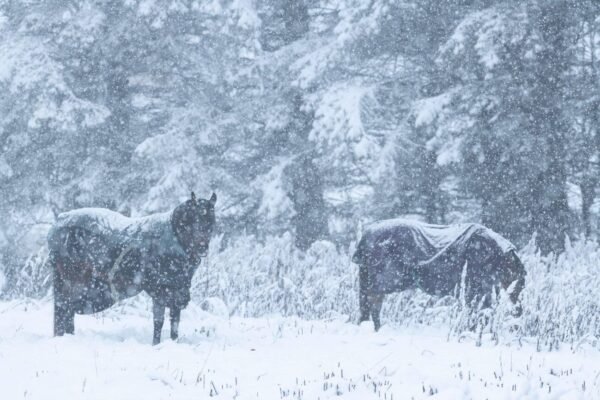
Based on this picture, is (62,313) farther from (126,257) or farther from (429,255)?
(429,255)

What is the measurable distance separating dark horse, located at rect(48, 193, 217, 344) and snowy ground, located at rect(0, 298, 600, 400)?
0.37 m

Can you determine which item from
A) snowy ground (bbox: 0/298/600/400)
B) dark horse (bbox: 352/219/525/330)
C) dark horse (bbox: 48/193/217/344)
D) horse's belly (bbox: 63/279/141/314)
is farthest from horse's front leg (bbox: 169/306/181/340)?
dark horse (bbox: 352/219/525/330)

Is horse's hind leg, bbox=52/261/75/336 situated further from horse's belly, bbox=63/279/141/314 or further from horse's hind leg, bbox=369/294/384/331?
horse's hind leg, bbox=369/294/384/331

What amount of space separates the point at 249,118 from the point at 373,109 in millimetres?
2895

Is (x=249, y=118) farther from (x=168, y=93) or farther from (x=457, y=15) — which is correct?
(x=457, y=15)

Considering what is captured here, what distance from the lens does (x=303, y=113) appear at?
16.6 m

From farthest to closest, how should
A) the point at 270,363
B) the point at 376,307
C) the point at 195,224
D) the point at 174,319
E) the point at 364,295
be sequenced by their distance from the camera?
the point at 364,295, the point at 376,307, the point at 174,319, the point at 195,224, the point at 270,363

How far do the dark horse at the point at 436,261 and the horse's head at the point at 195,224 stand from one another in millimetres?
2282

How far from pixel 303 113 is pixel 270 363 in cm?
1073

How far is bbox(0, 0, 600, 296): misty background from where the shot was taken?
44.0 ft

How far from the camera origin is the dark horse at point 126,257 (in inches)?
269

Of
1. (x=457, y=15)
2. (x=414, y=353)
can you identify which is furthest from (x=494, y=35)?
(x=414, y=353)

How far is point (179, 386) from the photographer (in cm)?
531

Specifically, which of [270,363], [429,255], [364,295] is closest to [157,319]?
[270,363]
